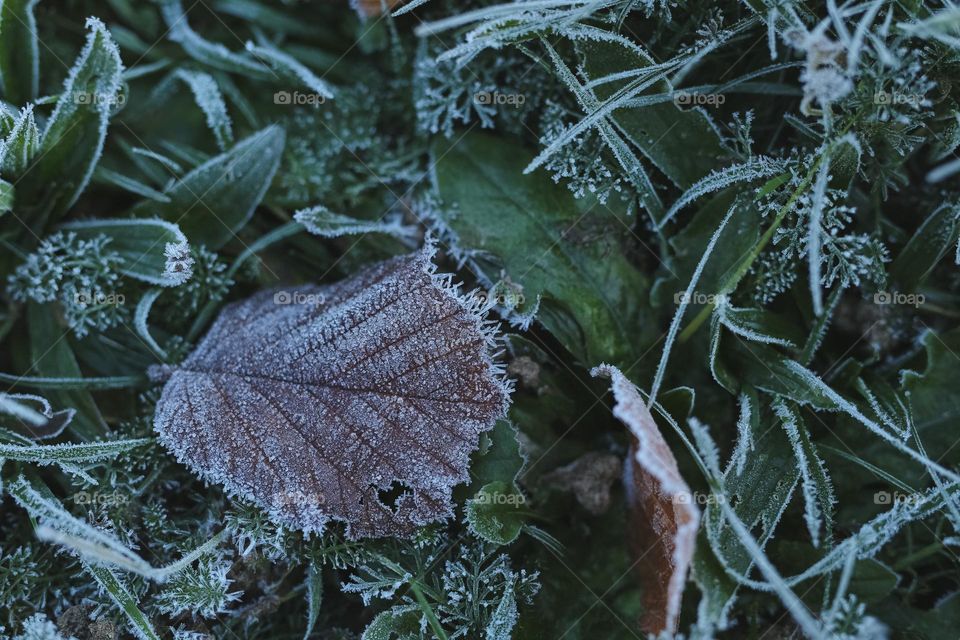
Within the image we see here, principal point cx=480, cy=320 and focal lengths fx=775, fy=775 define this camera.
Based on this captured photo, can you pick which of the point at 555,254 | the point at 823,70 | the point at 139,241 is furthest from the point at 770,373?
the point at 139,241

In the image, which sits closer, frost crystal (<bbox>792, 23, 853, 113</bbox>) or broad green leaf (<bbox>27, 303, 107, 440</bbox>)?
frost crystal (<bbox>792, 23, 853, 113</bbox>)

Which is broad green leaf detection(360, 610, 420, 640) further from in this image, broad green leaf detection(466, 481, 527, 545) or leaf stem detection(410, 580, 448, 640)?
broad green leaf detection(466, 481, 527, 545)

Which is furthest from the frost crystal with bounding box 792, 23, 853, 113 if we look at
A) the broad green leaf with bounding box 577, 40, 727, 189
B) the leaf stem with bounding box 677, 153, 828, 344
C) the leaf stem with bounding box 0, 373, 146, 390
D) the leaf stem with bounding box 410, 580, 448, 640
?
the leaf stem with bounding box 0, 373, 146, 390

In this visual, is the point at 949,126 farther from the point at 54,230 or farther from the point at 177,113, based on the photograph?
the point at 54,230

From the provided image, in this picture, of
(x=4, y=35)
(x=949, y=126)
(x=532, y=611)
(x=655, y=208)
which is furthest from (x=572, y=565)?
(x=4, y=35)

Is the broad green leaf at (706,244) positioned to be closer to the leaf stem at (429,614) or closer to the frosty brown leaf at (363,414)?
the frosty brown leaf at (363,414)
